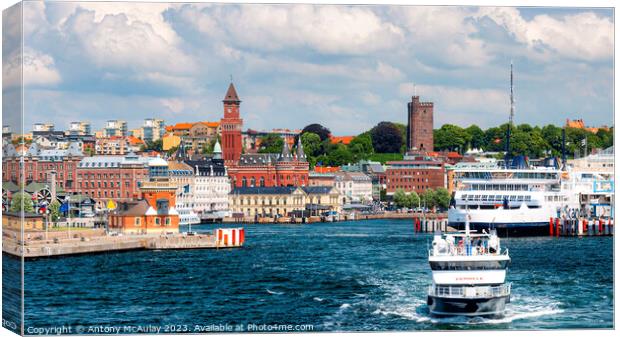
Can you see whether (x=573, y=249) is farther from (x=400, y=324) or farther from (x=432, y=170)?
(x=432, y=170)

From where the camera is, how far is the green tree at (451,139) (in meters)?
116

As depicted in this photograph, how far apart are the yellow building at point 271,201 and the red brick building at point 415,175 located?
1386 centimetres

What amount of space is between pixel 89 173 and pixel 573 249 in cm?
3489

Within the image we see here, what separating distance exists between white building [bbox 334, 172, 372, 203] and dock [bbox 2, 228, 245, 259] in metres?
52.0

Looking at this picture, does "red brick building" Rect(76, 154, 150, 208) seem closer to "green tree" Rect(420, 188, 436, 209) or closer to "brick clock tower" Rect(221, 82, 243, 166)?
"brick clock tower" Rect(221, 82, 243, 166)

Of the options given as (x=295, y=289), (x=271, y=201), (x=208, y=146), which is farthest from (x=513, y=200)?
(x=208, y=146)

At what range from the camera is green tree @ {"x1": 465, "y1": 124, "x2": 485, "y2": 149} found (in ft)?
381

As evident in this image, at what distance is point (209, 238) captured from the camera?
49.7 meters

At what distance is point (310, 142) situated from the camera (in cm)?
10919

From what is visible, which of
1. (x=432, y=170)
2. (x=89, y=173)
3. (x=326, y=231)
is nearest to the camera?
(x=326, y=231)

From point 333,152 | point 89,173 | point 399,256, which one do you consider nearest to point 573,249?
point 399,256

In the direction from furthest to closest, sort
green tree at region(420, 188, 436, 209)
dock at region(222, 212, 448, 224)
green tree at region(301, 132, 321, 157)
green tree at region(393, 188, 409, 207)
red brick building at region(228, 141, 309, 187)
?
green tree at region(301, 132, 321, 157) → red brick building at region(228, 141, 309, 187) → green tree at region(393, 188, 409, 207) → green tree at region(420, 188, 436, 209) → dock at region(222, 212, 448, 224)

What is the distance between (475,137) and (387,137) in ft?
23.5

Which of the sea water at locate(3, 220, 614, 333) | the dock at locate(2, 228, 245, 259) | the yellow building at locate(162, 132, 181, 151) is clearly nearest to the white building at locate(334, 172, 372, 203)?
the yellow building at locate(162, 132, 181, 151)
